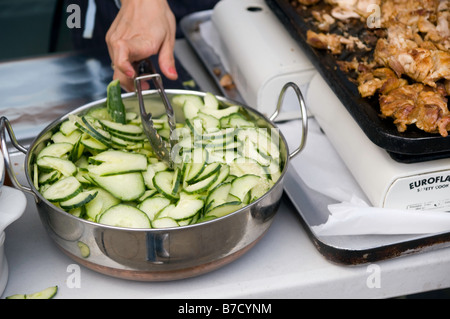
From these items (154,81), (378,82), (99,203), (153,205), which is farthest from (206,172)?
(378,82)

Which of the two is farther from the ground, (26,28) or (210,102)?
(210,102)

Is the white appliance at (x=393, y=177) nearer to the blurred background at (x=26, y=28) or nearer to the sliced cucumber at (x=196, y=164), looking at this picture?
the sliced cucumber at (x=196, y=164)

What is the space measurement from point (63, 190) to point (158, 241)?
27cm

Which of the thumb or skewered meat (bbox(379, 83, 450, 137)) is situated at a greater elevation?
skewered meat (bbox(379, 83, 450, 137))

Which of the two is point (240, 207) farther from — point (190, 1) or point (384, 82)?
point (190, 1)

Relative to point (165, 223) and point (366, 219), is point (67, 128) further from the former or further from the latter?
point (366, 219)

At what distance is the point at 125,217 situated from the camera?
1.27m

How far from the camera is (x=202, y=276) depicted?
4.68 feet

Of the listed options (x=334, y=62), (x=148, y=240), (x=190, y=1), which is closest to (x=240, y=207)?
(x=148, y=240)

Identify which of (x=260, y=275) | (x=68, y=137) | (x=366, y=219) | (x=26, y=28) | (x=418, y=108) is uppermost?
(x=418, y=108)

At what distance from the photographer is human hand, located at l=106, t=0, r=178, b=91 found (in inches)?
71.7

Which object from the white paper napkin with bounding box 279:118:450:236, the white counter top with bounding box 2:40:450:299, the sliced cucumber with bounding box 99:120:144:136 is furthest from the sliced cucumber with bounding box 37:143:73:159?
the white paper napkin with bounding box 279:118:450:236

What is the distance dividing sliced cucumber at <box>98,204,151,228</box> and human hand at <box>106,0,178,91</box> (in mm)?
579

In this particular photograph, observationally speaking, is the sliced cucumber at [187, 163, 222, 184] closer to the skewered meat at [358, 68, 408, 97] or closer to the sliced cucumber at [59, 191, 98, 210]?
the sliced cucumber at [59, 191, 98, 210]
